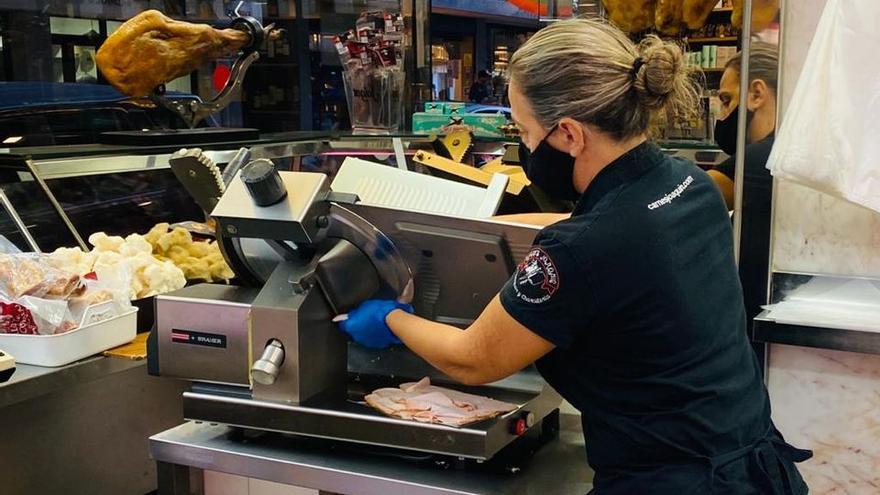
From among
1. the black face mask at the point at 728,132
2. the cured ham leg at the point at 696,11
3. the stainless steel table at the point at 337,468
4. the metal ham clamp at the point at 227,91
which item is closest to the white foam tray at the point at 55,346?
the stainless steel table at the point at 337,468

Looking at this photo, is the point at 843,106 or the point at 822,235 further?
the point at 822,235

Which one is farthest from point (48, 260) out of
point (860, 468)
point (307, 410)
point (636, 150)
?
point (860, 468)

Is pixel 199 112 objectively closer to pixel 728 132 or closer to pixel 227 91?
pixel 227 91

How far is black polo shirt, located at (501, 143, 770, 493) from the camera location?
121 centimetres

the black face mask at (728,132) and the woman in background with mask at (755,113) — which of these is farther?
the black face mask at (728,132)

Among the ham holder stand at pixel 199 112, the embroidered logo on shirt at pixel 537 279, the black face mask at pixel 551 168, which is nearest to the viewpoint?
the embroidered logo on shirt at pixel 537 279

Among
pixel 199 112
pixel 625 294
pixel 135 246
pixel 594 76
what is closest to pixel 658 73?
pixel 594 76

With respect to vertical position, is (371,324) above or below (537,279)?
below

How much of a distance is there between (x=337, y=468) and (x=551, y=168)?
0.57 metres

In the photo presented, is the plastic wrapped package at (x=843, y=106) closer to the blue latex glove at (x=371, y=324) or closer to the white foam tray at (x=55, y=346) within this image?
the blue latex glove at (x=371, y=324)

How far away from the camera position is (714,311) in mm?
1287

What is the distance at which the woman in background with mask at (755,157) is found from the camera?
2.06 meters

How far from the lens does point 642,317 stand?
48.5 inches

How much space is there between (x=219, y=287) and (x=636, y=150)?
758mm
